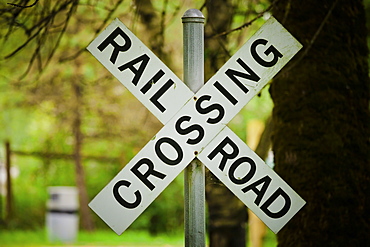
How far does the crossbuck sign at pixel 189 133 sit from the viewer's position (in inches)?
88.8

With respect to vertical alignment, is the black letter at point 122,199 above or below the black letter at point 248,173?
above

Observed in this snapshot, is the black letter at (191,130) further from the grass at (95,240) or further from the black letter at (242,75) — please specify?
the grass at (95,240)

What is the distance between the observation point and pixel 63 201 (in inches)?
509

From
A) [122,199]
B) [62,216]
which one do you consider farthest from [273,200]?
[62,216]

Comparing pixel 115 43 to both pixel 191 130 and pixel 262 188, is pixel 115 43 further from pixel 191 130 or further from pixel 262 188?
pixel 262 188

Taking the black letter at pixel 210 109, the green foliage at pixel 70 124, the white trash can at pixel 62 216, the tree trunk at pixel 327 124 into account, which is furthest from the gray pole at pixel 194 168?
the white trash can at pixel 62 216

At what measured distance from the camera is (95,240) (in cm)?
1259

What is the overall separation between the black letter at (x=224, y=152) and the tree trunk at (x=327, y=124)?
1432mm

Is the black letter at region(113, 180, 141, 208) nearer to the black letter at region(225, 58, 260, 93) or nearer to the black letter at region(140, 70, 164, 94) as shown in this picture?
the black letter at region(140, 70, 164, 94)

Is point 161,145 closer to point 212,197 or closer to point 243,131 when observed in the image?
point 212,197

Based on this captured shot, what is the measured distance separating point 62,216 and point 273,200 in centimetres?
1094

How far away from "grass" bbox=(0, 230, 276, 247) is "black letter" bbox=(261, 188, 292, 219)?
30.7 feet

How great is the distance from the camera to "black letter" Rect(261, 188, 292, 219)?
233 cm

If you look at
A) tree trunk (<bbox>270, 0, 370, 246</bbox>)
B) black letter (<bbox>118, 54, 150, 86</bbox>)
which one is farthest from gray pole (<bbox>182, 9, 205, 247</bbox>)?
tree trunk (<bbox>270, 0, 370, 246</bbox>)
